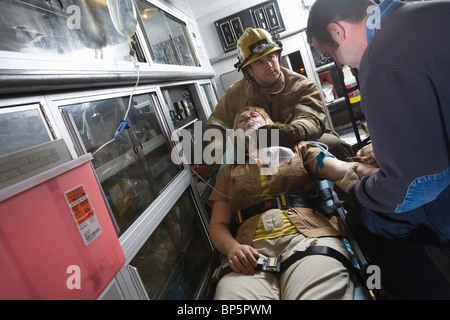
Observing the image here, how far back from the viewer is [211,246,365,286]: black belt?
1286 millimetres

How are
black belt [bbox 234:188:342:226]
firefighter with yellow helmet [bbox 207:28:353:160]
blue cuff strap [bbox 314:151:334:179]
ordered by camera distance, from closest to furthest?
black belt [bbox 234:188:342:226], blue cuff strap [bbox 314:151:334:179], firefighter with yellow helmet [bbox 207:28:353:160]

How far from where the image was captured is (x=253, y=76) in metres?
2.73

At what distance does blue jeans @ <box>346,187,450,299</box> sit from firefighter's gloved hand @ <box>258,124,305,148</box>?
2.56 feet

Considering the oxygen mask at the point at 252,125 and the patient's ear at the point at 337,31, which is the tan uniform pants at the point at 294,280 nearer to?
the oxygen mask at the point at 252,125

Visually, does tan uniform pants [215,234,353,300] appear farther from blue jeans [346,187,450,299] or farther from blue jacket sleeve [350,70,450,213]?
blue jacket sleeve [350,70,450,213]

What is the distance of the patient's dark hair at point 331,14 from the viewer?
40.1 inches

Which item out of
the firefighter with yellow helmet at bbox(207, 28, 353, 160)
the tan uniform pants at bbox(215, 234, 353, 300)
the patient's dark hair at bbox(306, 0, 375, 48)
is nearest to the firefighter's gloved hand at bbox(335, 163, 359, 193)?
the tan uniform pants at bbox(215, 234, 353, 300)

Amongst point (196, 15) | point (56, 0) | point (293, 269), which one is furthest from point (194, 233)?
point (196, 15)

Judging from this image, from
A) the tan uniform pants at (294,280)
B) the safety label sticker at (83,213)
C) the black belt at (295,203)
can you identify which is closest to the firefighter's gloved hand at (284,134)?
the black belt at (295,203)

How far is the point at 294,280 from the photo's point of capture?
4.33 ft

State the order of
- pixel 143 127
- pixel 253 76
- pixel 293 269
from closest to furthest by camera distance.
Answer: pixel 293 269 < pixel 143 127 < pixel 253 76

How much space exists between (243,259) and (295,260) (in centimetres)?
28

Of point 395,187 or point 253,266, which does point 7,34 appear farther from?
point 395,187
